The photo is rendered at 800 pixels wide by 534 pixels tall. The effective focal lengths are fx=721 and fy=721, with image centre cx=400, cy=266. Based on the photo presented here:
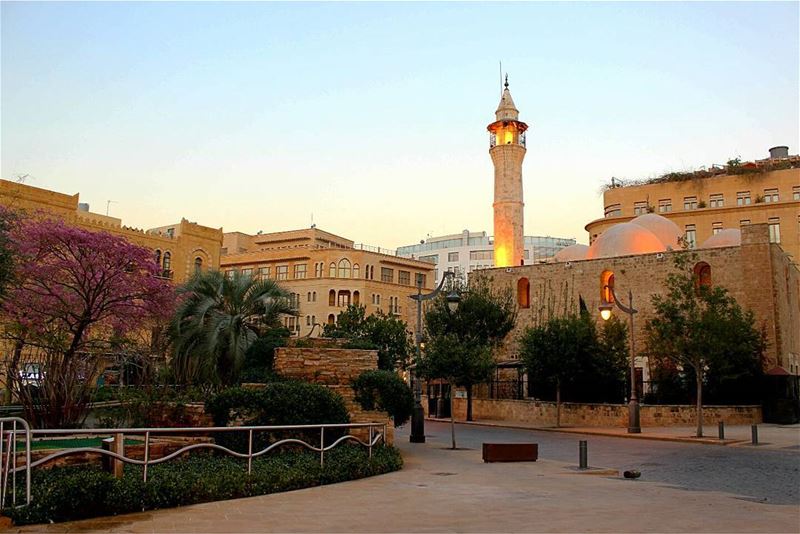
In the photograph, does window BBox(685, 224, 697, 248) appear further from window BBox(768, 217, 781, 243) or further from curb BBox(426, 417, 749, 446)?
curb BBox(426, 417, 749, 446)

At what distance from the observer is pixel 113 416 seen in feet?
49.6

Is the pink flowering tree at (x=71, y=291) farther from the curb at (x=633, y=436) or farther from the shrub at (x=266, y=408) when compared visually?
the curb at (x=633, y=436)

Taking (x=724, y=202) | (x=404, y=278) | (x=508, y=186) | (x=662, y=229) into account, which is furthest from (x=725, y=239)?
(x=404, y=278)

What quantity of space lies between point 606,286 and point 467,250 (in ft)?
215

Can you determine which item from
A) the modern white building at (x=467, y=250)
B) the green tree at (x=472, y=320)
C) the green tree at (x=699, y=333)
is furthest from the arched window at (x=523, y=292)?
the modern white building at (x=467, y=250)

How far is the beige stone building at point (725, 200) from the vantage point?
56.4m

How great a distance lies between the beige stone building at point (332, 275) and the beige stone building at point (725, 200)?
72.2ft

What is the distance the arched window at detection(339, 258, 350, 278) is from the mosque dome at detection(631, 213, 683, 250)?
107 feet

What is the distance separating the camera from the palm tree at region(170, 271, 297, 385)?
1920 centimetres

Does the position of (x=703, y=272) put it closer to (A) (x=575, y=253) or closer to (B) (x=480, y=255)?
(A) (x=575, y=253)

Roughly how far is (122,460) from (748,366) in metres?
29.0

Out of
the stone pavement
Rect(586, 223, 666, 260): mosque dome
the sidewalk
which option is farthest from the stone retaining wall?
the stone pavement

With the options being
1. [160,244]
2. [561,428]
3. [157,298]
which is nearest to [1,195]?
[160,244]

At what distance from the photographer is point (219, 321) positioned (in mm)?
19531
